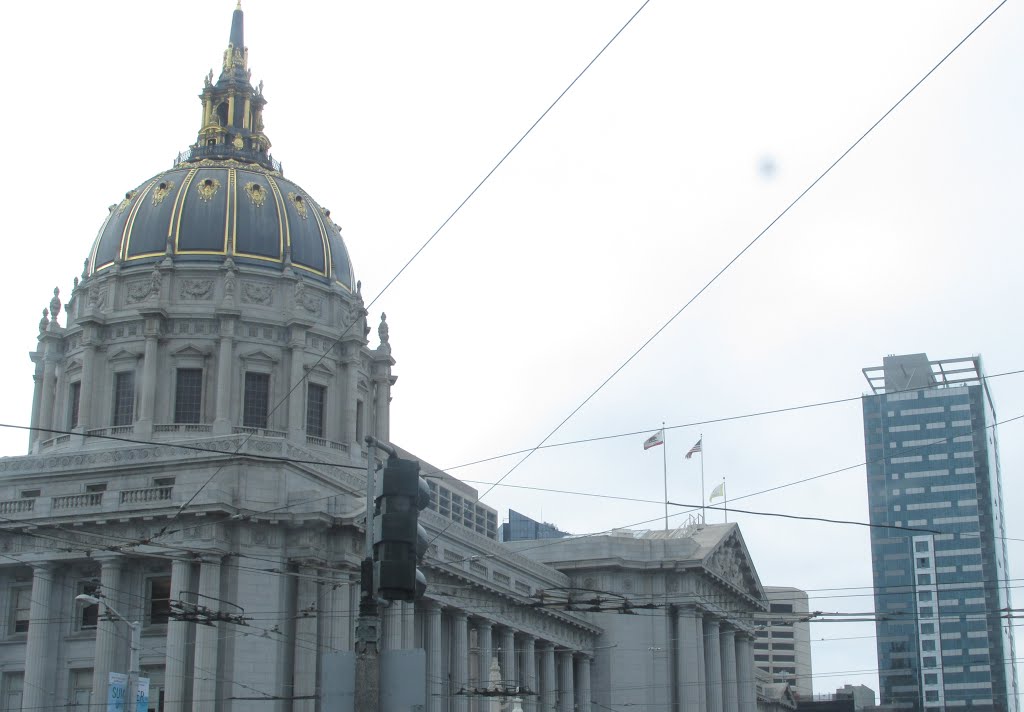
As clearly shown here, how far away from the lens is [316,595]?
65000 mm

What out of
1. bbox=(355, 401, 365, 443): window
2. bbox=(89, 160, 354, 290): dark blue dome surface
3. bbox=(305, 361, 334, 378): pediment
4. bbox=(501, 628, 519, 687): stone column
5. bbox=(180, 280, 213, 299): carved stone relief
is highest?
bbox=(89, 160, 354, 290): dark blue dome surface

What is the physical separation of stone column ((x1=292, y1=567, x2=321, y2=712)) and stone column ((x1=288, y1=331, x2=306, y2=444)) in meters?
18.6

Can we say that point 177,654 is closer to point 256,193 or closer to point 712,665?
point 256,193

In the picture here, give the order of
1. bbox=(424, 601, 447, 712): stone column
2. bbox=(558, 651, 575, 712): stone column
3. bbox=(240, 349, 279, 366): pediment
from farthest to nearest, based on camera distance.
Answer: bbox=(558, 651, 575, 712): stone column, bbox=(240, 349, 279, 366): pediment, bbox=(424, 601, 447, 712): stone column

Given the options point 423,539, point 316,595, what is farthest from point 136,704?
point 423,539

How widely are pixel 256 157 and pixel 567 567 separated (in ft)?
109

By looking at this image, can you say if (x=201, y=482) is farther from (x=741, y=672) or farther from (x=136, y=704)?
(x=741, y=672)

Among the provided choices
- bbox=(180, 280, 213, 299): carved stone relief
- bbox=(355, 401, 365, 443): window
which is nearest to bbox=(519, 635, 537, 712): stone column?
bbox=(355, 401, 365, 443): window

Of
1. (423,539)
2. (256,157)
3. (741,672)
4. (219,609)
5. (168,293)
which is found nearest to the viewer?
(423,539)

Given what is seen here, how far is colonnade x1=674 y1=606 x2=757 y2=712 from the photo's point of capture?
100875 millimetres

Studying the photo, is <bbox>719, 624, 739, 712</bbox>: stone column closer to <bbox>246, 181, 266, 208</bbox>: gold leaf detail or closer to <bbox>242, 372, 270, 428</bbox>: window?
<bbox>242, 372, 270, 428</bbox>: window

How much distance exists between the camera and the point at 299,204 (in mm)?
94812

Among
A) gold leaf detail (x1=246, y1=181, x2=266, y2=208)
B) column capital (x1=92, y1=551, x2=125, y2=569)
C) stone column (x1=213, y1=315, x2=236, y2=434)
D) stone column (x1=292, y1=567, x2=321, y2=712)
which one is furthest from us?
gold leaf detail (x1=246, y1=181, x2=266, y2=208)

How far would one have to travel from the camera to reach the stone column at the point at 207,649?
6009cm
